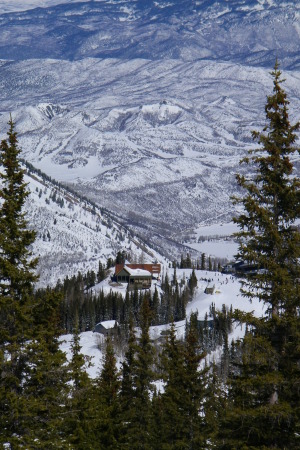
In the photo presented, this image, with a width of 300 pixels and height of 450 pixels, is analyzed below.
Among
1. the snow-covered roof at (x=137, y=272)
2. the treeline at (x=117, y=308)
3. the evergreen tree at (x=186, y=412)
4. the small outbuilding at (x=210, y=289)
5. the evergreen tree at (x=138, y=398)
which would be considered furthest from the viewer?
the snow-covered roof at (x=137, y=272)

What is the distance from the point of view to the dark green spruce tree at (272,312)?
72.6ft

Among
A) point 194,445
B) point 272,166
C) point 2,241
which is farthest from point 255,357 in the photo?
point 194,445

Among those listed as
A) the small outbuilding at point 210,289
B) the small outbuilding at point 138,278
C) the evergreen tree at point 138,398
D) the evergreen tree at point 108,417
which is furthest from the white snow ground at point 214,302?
the evergreen tree at point 138,398

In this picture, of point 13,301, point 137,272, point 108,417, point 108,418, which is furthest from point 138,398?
point 137,272

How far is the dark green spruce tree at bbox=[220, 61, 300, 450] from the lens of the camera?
72.6ft

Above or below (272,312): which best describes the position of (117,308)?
below

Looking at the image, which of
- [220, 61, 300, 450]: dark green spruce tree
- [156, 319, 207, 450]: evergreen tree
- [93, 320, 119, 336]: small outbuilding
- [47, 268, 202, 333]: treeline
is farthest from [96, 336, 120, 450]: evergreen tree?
[47, 268, 202, 333]: treeline

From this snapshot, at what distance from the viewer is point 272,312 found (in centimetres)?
2344

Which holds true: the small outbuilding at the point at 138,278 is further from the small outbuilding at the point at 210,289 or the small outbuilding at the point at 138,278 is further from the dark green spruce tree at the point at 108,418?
the dark green spruce tree at the point at 108,418

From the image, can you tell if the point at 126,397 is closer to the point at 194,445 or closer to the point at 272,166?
the point at 194,445

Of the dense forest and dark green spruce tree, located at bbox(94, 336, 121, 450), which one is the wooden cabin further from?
the dense forest

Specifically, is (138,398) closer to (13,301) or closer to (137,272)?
(13,301)

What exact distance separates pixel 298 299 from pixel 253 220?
3.31 meters

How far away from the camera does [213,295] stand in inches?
7190
